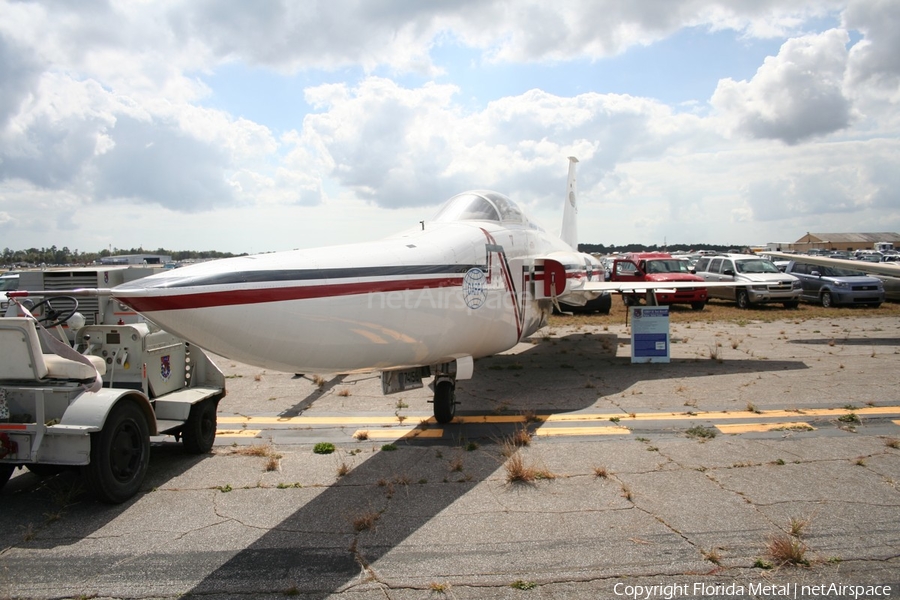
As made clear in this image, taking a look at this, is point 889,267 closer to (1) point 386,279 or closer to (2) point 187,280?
(1) point 386,279

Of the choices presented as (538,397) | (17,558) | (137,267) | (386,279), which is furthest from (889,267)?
(17,558)

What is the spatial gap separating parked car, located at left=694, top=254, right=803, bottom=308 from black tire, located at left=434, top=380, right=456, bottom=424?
16952mm

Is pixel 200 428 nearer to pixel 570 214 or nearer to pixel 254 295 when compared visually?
pixel 254 295

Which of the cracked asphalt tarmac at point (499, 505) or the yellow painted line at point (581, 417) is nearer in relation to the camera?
the cracked asphalt tarmac at point (499, 505)

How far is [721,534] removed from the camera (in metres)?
4.46

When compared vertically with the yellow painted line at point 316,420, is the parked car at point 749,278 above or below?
above

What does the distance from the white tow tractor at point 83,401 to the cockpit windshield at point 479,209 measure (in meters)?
3.91

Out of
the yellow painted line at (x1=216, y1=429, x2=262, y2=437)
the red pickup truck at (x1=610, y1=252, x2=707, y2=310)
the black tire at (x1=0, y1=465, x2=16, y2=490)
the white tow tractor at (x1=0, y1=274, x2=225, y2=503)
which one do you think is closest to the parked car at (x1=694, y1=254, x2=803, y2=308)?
the red pickup truck at (x1=610, y1=252, x2=707, y2=310)

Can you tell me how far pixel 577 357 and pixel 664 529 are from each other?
8.67 metres

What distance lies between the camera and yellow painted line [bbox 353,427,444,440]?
732 centimetres

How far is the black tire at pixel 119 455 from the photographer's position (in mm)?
5000

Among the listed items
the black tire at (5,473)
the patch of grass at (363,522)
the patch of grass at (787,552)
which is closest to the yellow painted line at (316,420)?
the black tire at (5,473)

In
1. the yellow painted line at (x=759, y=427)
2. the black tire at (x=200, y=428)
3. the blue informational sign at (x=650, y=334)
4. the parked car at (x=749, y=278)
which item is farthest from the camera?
the parked car at (x=749, y=278)

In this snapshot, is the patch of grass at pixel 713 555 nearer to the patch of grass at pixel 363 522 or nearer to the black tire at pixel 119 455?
the patch of grass at pixel 363 522
